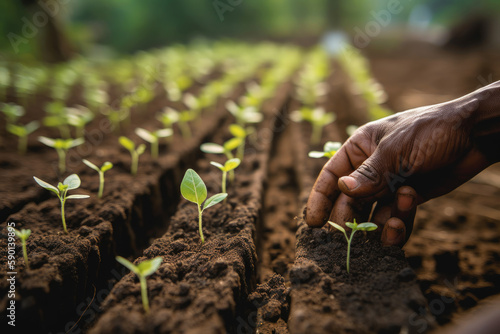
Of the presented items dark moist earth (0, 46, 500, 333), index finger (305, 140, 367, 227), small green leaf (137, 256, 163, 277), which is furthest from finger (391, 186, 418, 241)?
small green leaf (137, 256, 163, 277)

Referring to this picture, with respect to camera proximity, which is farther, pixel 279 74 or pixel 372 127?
pixel 279 74

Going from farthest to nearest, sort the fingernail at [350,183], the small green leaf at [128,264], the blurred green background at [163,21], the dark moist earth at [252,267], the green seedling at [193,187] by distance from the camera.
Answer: the blurred green background at [163,21], the green seedling at [193,187], the fingernail at [350,183], the dark moist earth at [252,267], the small green leaf at [128,264]

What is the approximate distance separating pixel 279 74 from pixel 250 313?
527cm

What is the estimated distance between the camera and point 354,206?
166 cm

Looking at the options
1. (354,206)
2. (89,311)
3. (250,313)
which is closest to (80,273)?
(89,311)

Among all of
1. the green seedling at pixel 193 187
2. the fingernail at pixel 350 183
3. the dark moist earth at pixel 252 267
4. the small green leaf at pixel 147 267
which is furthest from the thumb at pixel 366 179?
the small green leaf at pixel 147 267

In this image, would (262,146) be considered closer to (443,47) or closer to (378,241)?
(378,241)

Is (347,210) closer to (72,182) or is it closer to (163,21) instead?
(72,182)

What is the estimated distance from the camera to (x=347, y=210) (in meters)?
1.64

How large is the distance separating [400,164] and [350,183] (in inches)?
14.2

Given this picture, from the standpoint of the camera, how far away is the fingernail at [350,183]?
144 cm

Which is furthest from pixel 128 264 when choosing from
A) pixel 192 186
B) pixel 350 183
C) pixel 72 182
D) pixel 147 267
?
pixel 350 183

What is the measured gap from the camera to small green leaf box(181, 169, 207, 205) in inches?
63.2

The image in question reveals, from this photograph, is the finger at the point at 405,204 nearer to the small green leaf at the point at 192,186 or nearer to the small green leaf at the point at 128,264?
the small green leaf at the point at 192,186
